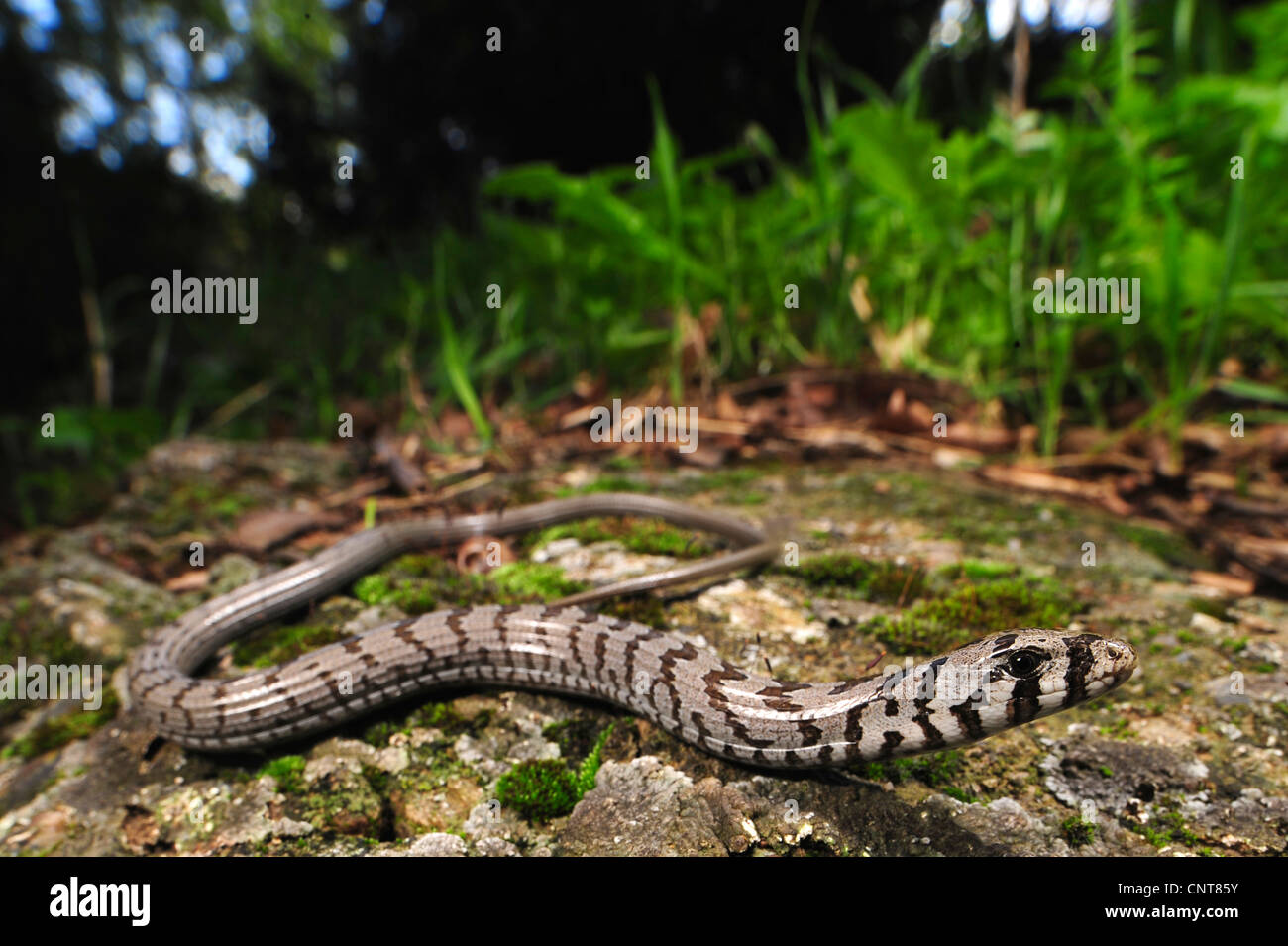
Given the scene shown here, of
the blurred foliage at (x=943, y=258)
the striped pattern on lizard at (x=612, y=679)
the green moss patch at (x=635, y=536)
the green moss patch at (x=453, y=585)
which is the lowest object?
the striped pattern on lizard at (x=612, y=679)

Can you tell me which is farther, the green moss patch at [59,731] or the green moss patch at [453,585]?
the green moss patch at [453,585]

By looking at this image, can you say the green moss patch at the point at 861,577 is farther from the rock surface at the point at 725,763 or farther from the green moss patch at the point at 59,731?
the green moss patch at the point at 59,731

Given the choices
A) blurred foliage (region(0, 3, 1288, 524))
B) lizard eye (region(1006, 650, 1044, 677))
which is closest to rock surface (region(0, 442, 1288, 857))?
lizard eye (region(1006, 650, 1044, 677))

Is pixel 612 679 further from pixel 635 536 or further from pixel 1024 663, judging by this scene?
pixel 1024 663

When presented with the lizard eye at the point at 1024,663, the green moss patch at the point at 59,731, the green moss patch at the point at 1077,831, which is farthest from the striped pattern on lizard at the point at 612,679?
the green moss patch at the point at 1077,831

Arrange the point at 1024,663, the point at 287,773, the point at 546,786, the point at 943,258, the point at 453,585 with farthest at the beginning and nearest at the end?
the point at 943,258 → the point at 453,585 → the point at 287,773 → the point at 546,786 → the point at 1024,663

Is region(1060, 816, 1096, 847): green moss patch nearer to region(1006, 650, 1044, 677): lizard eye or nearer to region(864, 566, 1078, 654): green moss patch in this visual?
region(1006, 650, 1044, 677): lizard eye

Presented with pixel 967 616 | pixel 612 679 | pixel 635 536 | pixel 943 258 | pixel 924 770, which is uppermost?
pixel 943 258

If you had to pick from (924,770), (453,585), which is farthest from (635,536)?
(924,770)

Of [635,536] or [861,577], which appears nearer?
[861,577]
